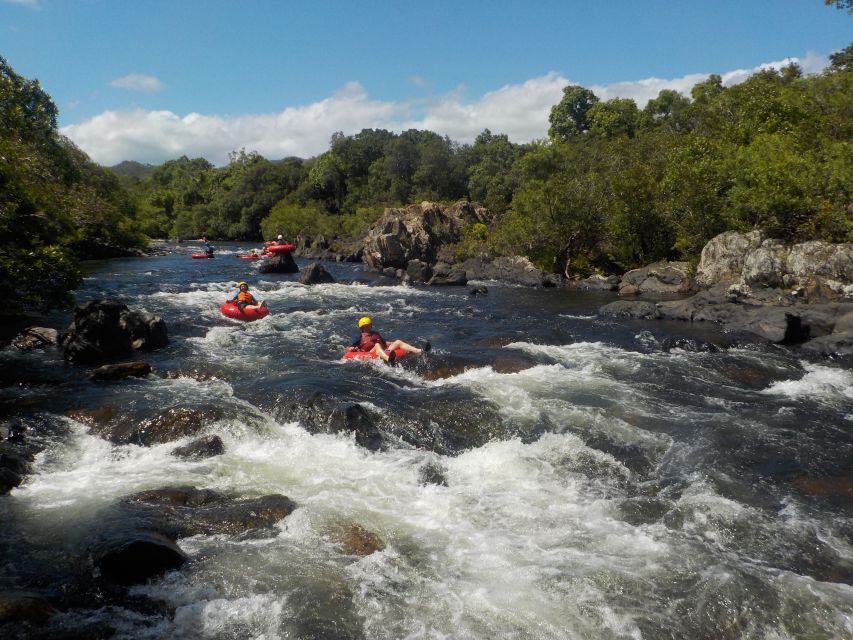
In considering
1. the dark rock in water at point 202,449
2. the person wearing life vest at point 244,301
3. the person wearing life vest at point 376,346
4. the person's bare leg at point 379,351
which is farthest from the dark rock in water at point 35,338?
the person's bare leg at point 379,351

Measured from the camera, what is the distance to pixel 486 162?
60750mm

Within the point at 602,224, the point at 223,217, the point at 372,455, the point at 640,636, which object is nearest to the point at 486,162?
the point at 602,224

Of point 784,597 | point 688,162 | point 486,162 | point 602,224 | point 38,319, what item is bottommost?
point 784,597

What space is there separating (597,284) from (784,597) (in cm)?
2590

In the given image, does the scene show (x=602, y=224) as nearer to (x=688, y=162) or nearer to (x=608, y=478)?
(x=688, y=162)

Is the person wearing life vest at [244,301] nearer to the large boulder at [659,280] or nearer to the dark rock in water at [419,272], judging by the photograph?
the dark rock in water at [419,272]

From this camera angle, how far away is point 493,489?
336 inches

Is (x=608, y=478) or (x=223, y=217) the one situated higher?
(x=223, y=217)

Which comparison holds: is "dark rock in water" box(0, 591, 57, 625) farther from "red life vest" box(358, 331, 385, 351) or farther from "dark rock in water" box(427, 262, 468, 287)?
"dark rock in water" box(427, 262, 468, 287)

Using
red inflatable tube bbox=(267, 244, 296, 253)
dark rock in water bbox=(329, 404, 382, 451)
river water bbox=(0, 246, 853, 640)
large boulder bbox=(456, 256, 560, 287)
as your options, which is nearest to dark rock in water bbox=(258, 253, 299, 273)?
red inflatable tube bbox=(267, 244, 296, 253)

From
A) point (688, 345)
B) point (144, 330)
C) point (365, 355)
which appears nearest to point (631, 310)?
point (688, 345)

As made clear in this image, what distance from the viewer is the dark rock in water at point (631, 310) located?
21.8 m

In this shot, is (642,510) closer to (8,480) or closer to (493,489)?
(493,489)

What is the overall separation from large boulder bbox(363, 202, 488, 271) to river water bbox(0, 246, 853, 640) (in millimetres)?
24404
